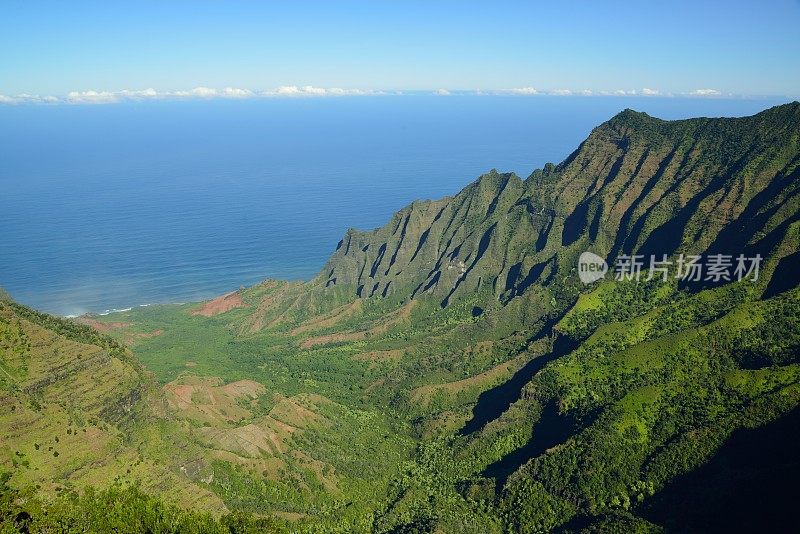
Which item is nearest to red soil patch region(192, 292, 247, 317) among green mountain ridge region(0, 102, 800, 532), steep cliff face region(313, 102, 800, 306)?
green mountain ridge region(0, 102, 800, 532)

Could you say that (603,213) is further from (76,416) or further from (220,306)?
(76,416)

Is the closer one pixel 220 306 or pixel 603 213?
pixel 603 213

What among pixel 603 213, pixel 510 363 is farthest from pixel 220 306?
pixel 603 213

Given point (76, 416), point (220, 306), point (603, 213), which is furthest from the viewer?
point (220, 306)

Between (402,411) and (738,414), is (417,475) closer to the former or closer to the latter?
(402,411)

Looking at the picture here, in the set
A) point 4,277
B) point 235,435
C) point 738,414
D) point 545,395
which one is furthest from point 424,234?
point 4,277

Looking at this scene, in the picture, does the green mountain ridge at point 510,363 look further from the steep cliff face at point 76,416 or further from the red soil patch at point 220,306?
the red soil patch at point 220,306
